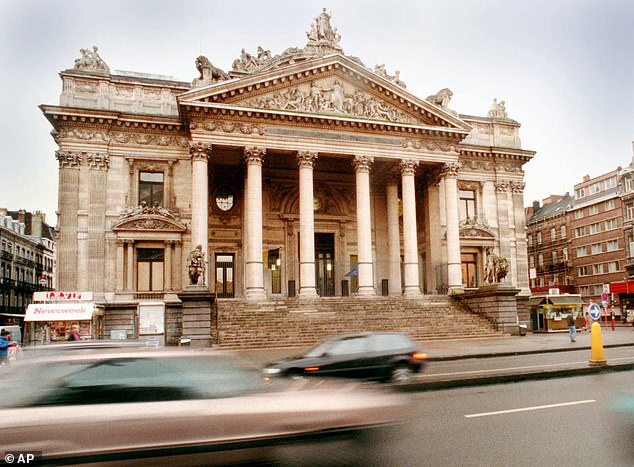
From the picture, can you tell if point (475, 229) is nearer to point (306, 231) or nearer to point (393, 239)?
point (393, 239)

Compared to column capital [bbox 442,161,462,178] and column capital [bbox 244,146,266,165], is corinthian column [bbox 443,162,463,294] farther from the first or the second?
column capital [bbox 244,146,266,165]

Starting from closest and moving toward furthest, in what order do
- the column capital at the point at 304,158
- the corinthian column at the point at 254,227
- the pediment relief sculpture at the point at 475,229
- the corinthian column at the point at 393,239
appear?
the corinthian column at the point at 254,227 < the column capital at the point at 304,158 < the corinthian column at the point at 393,239 < the pediment relief sculpture at the point at 475,229

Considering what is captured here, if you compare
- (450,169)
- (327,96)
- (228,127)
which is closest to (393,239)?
(450,169)

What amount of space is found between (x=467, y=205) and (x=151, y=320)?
25.6m

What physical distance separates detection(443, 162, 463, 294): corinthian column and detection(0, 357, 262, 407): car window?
31481mm

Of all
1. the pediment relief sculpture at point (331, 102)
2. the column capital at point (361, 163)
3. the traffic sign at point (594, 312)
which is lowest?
the traffic sign at point (594, 312)

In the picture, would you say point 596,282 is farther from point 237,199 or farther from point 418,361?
point 418,361

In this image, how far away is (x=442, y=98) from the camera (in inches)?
1496

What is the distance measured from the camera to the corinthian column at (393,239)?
3853cm

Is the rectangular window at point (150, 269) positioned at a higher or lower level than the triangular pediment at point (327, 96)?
lower

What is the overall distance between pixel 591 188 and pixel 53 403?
81.2 m

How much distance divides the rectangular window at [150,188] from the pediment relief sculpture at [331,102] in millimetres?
7879

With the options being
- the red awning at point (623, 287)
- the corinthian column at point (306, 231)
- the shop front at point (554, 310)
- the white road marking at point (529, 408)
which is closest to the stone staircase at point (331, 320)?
the corinthian column at point (306, 231)

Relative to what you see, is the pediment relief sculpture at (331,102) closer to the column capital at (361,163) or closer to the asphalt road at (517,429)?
the column capital at (361,163)
